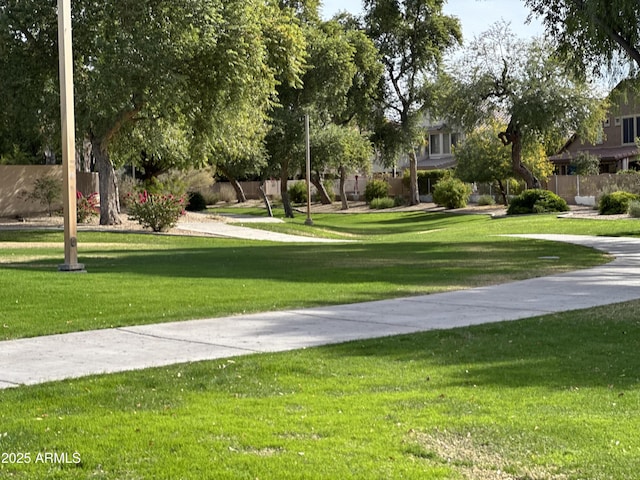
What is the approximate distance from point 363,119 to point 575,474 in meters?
56.7

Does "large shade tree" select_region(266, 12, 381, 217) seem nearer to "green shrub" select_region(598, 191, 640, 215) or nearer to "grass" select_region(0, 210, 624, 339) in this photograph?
"green shrub" select_region(598, 191, 640, 215)

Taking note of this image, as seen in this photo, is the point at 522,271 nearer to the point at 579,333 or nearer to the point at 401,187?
the point at 579,333

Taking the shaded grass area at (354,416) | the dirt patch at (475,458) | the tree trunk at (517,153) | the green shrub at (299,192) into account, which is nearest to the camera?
the dirt patch at (475,458)

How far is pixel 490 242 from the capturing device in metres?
28.4

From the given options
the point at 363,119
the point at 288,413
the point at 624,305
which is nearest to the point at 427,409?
the point at 288,413

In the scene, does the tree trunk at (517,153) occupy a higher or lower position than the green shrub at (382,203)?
higher

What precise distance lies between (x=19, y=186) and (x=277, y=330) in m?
29.0

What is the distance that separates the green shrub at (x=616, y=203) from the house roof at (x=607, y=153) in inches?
947

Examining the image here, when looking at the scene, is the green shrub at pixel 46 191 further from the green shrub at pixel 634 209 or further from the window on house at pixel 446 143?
the window on house at pixel 446 143

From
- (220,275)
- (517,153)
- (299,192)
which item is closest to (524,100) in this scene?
(517,153)

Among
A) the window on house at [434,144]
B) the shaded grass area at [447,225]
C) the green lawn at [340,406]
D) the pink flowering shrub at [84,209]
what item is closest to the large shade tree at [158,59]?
the pink flowering shrub at [84,209]

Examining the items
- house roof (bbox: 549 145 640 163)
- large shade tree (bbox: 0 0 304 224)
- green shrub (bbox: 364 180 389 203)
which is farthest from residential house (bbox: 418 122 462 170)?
large shade tree (bbox: 0 0 304 224)

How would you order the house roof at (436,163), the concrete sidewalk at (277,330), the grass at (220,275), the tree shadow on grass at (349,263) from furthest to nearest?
the house roof at (436,163) < the tree shadow on grass at (349,263) < the grass at (220,275) < the concrete sidewalk at (277,330)

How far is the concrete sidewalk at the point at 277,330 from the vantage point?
912 centimetres
